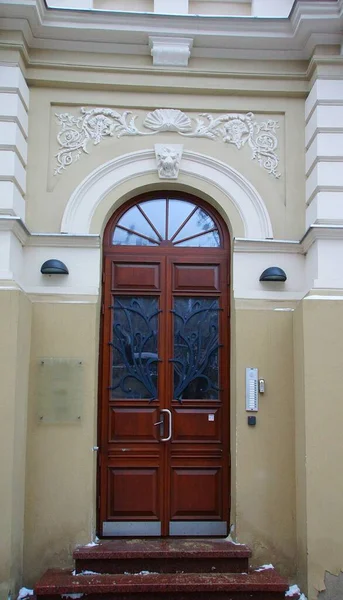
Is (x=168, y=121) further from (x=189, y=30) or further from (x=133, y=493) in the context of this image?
(x=133, y=493)

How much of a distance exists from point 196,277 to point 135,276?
60 cm

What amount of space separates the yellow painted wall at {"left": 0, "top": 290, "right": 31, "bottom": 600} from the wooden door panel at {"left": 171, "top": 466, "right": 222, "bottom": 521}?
1427 mm

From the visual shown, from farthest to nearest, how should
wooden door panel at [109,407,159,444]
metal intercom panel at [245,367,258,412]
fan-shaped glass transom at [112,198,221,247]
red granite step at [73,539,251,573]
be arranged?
fan-shaped glass transom at [112,198,221,247], wooden door panel at [109,407,159,444], metal intercom panel at [245,367,258,412], red granite step at [73,539,251,573]

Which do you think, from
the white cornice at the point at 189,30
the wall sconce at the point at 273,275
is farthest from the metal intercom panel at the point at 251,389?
the white cornice at the point at 189,30

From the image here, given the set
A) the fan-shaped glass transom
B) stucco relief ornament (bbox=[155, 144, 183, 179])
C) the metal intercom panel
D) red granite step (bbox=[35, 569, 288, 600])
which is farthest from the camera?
the fan-shaped glass transom

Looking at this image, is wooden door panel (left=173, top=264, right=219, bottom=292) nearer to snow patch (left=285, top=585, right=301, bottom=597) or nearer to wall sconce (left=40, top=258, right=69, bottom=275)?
Result: wall sconce (left=40, top=258, right=69, bottom=275)

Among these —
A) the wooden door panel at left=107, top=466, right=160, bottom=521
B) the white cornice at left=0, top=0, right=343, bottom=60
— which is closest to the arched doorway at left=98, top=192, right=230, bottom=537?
the wooden door panel at left=107, top=466, right=160, bottom=521

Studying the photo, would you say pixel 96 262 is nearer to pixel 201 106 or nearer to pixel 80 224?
pixel 80 224

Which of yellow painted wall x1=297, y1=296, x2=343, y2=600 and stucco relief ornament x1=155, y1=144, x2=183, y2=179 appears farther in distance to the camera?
stucco relief ornament x1=155, y1=144, x2=183, y2=179

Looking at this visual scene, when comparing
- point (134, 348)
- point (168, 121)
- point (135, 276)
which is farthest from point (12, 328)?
point (168, 121)

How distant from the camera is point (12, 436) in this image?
5.65 metres

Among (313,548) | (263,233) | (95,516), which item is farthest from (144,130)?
(313,548)

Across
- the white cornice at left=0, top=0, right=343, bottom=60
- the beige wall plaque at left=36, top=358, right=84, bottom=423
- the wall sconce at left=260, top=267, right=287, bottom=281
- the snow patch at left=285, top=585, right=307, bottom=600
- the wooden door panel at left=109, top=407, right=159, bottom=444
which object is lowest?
the snow patch at left=285, top=585, right=307, bottom=600

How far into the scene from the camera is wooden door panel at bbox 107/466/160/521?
6.38m
